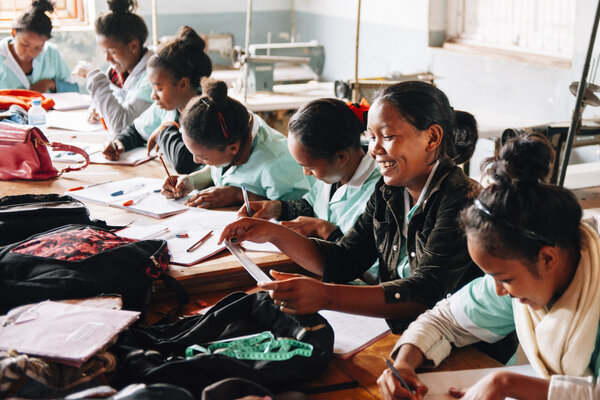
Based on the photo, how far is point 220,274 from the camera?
175 centimetres

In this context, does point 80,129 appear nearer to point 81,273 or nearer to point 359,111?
point 359,111

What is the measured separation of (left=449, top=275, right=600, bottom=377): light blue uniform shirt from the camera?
1.33 metres

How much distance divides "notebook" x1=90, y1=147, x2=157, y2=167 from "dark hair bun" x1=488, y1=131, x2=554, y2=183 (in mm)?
2054

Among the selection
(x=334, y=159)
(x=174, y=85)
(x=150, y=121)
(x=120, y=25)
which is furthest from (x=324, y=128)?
(x=120, y=25)

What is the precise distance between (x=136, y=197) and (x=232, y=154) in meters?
0.39

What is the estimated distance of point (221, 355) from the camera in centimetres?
119

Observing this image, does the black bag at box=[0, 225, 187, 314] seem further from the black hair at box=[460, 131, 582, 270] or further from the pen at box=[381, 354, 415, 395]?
the black hair at box=[460, 131, 582, 270]

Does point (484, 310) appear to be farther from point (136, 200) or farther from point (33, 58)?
Result: point (33, 58)

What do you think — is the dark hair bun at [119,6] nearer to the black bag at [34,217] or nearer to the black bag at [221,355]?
the black bag at [34,217]

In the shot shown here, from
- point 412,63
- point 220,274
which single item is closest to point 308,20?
point 412,63

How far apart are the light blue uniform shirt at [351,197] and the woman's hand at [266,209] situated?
0.51 feet

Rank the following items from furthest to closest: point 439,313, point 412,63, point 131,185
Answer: point 412,63
point 131,185
point 439,313

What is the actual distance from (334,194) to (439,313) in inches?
32.0

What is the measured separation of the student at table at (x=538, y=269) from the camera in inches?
43.6
